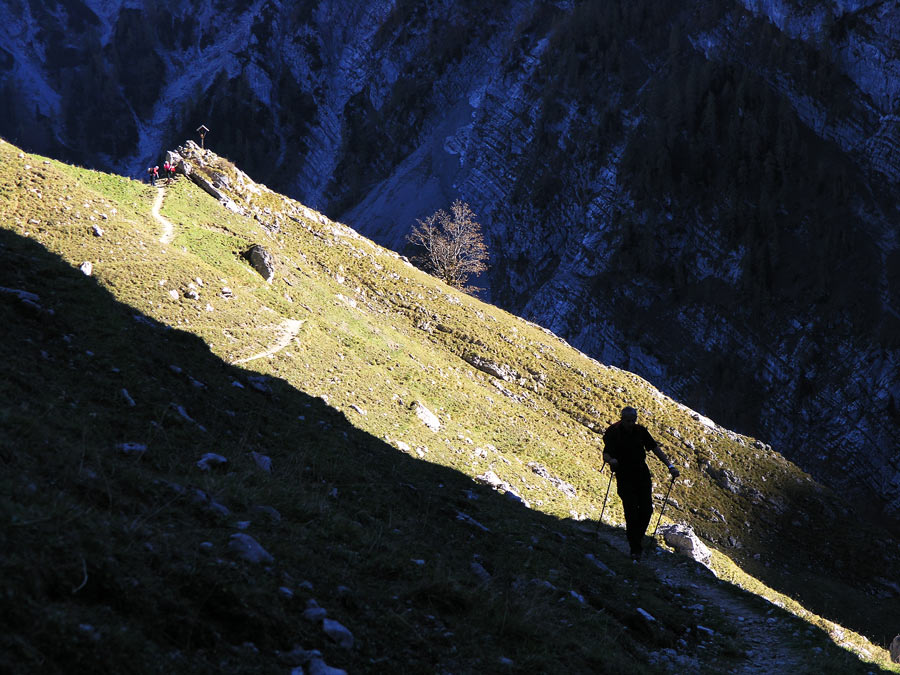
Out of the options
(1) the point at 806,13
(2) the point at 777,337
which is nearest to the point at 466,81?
(1) the point at 806,13

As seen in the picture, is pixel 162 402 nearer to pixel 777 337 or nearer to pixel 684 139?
pixel 777 337

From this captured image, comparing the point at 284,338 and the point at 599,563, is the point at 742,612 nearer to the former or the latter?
the point at 599,563

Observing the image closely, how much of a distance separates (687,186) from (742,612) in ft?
245

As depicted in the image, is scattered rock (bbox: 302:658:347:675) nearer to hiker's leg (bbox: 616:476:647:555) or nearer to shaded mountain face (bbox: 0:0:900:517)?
hiker's leg (bbox: 616:476:647:555)

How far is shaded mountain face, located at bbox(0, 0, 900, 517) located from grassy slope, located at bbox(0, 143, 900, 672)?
41.0 metres

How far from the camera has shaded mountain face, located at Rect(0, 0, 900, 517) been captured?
65.2m

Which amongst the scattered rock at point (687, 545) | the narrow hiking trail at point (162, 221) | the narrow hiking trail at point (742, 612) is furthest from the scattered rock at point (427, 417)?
the narrow hiking trail at point (162, 221)

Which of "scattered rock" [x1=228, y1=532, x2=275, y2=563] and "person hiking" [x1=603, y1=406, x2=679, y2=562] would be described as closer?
"scattered rock" [x1=228, y1=532, x2=275, y2=563]

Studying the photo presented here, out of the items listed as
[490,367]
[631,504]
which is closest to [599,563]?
[631,504]

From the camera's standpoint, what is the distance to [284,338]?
1794 centimetres

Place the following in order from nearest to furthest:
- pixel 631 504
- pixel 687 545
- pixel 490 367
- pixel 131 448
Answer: pixel 131 448 < pixel 631 504 < pixel 687 545 < pixel 490 367

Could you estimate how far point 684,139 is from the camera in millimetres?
79438

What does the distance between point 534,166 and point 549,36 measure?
22312 millimetres

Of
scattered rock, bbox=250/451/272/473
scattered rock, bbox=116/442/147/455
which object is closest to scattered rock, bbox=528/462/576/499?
scattered rock, bbox=250/451/272/473
